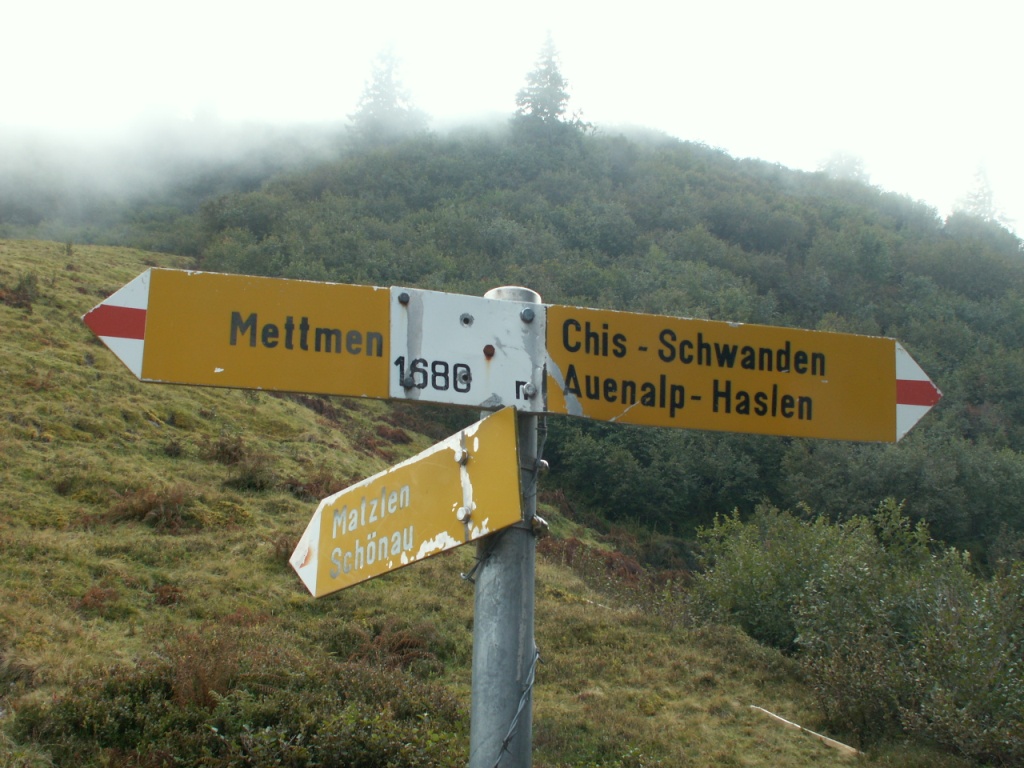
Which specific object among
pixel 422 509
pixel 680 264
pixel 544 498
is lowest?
pixel 544 498

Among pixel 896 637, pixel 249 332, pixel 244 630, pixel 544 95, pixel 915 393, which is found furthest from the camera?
pixel 544 95

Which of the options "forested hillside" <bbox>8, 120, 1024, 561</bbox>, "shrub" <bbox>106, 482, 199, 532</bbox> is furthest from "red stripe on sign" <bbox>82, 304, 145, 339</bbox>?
"forested hillside" <bbox>8, 120, 1024, 561</bbox>

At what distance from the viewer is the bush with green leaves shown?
8.16 m

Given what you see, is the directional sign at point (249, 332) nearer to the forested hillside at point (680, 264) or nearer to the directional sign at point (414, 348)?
the directional sign at point (414, 348)

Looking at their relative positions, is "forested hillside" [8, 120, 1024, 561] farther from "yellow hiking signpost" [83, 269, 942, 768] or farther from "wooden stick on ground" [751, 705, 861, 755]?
"yellow hiking signpost" [83, 269, 942, 768]

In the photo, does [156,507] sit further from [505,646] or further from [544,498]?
[544,498]

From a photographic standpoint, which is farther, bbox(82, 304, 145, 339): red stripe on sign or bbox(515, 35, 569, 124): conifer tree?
bbox(515, 35, 569, 124): conifer tree

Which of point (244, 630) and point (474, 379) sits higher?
point (474, 379)

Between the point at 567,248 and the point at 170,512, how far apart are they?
3720 cm

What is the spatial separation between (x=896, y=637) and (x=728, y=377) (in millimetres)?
9982

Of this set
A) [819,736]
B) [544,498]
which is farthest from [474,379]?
[544,498]

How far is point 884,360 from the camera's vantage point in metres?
2.44

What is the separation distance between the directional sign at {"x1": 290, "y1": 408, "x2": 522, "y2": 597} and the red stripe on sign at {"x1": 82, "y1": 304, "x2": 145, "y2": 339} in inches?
25.9

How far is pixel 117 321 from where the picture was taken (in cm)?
195
